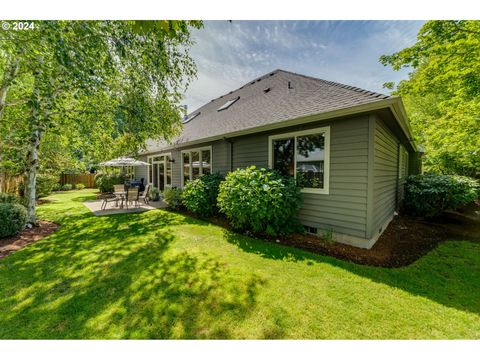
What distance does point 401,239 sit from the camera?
5.25 meters

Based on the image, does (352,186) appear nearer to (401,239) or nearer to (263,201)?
(263,201)

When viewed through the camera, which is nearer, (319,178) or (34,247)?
(34,247)

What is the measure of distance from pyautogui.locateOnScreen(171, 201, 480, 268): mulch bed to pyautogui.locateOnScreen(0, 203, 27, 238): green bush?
209 inches

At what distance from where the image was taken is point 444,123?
792 cm

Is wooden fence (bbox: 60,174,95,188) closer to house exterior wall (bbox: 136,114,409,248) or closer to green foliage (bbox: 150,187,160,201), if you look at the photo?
green foliage (bbox: 150,187,160,201)

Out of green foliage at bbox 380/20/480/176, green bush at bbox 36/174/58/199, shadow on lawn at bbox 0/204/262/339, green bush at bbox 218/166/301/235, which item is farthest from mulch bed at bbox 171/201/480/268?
green bush at bbox 36/174/58/199

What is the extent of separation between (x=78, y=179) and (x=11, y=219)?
55.9 ft

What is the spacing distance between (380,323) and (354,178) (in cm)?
300

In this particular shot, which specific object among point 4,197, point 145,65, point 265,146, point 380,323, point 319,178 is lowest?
point 380,323

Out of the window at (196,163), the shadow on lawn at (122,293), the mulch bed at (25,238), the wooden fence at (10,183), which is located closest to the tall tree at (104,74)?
the mulch bed at (25,238)

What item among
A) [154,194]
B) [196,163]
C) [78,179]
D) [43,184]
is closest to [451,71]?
[196,163]

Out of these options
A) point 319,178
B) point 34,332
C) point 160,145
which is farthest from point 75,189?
point 319,178

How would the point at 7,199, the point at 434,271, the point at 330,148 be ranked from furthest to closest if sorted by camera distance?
1. the point at 7,199
2. the point at 330,148
3. the point at 434,271
